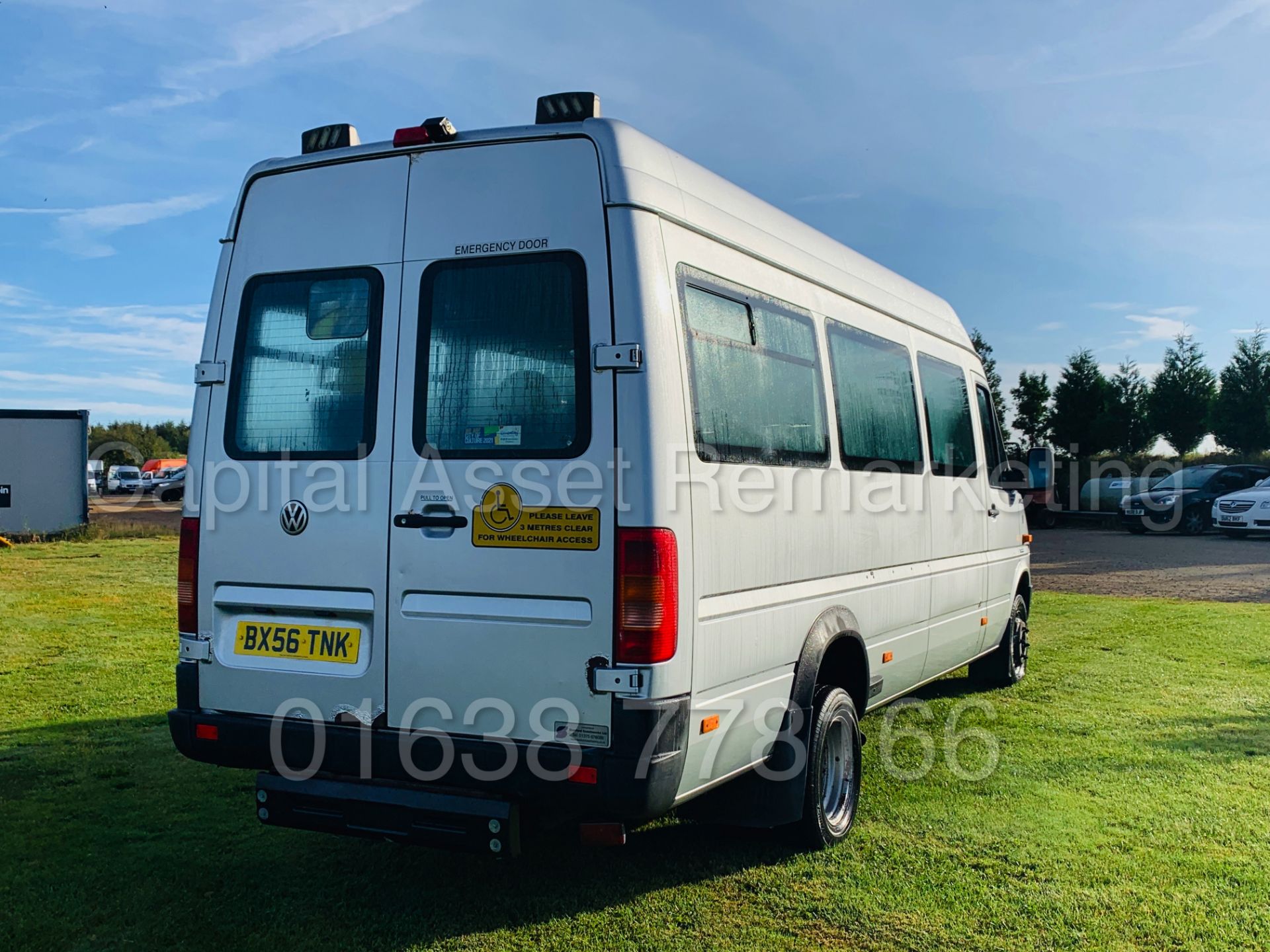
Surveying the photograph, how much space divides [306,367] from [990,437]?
545cm

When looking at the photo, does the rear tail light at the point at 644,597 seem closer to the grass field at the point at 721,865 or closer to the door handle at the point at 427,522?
the door handle at the point at 427,522

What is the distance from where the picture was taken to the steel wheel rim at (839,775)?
16.9 ft

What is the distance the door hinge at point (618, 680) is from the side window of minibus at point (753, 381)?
2.91 ft

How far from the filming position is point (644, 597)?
3.79m

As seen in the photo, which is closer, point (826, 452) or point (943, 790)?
point (826, 452)

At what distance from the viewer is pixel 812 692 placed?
491 cm

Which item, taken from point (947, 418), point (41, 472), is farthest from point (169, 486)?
point (947, 418)

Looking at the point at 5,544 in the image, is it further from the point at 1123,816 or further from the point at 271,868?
the point at 1123,816

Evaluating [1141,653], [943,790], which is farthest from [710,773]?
[1141,653]

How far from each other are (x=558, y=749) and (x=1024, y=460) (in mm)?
5426

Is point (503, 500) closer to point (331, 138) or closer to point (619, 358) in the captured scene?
point (619, 358)

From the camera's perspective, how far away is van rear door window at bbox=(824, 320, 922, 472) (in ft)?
18.3

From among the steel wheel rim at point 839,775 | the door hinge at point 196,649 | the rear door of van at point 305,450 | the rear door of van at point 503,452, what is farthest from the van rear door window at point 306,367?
the steel wheel rim at point 839,775

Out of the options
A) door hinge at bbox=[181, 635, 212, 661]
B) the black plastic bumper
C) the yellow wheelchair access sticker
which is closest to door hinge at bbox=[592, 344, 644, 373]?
the yellow wheelchair access sticker
